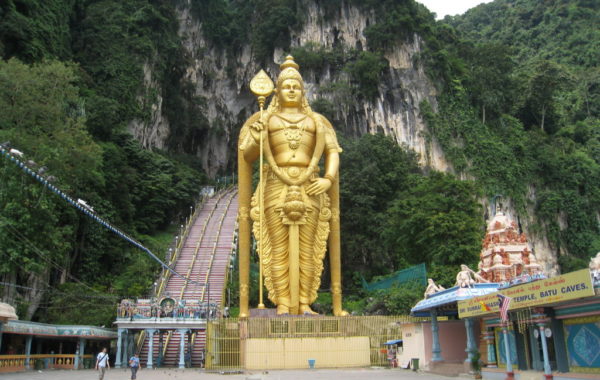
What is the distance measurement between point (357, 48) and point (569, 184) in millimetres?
14536

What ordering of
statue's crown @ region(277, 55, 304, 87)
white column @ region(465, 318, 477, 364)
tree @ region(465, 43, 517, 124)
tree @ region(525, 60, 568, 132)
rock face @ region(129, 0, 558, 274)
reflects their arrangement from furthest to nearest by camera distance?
tree @ region(525, 60, 568, 132)
tree @ region(465, 43, 517, 124)
rock face @ region(129, 0, 558, 274)
statue's crown @ region(277, 55, 304, 87)
white column @ region(465, 318, 477, 364)

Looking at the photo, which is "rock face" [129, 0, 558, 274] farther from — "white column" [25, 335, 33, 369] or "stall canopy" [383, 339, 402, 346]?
"stall canopy" [383, 339, 402, 346]

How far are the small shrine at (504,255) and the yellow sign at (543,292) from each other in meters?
5.31

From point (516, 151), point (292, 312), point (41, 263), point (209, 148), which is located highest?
point (209, 148)

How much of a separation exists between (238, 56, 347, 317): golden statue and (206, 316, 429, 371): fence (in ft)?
2.80

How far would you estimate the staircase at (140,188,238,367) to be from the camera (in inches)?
615

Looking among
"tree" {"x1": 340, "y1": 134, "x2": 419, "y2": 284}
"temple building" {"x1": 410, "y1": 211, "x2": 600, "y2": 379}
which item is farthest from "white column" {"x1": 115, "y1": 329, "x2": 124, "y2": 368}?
"tree" {"x1": 340, "y1": 134, "x2": 419, "y2": 284}

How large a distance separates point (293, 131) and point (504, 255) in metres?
6.34

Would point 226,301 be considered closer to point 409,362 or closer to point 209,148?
point 409,362

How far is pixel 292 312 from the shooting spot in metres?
11.4

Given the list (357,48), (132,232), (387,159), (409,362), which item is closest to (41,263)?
(132,232)

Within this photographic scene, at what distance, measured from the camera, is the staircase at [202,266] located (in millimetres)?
15613

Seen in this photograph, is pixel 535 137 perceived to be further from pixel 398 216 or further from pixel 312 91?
pixel 398 216

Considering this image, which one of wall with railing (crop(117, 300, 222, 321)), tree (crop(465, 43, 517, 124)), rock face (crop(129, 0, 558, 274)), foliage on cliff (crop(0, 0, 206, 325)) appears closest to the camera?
wall with railing (crop(117, 300, 222, 321))
